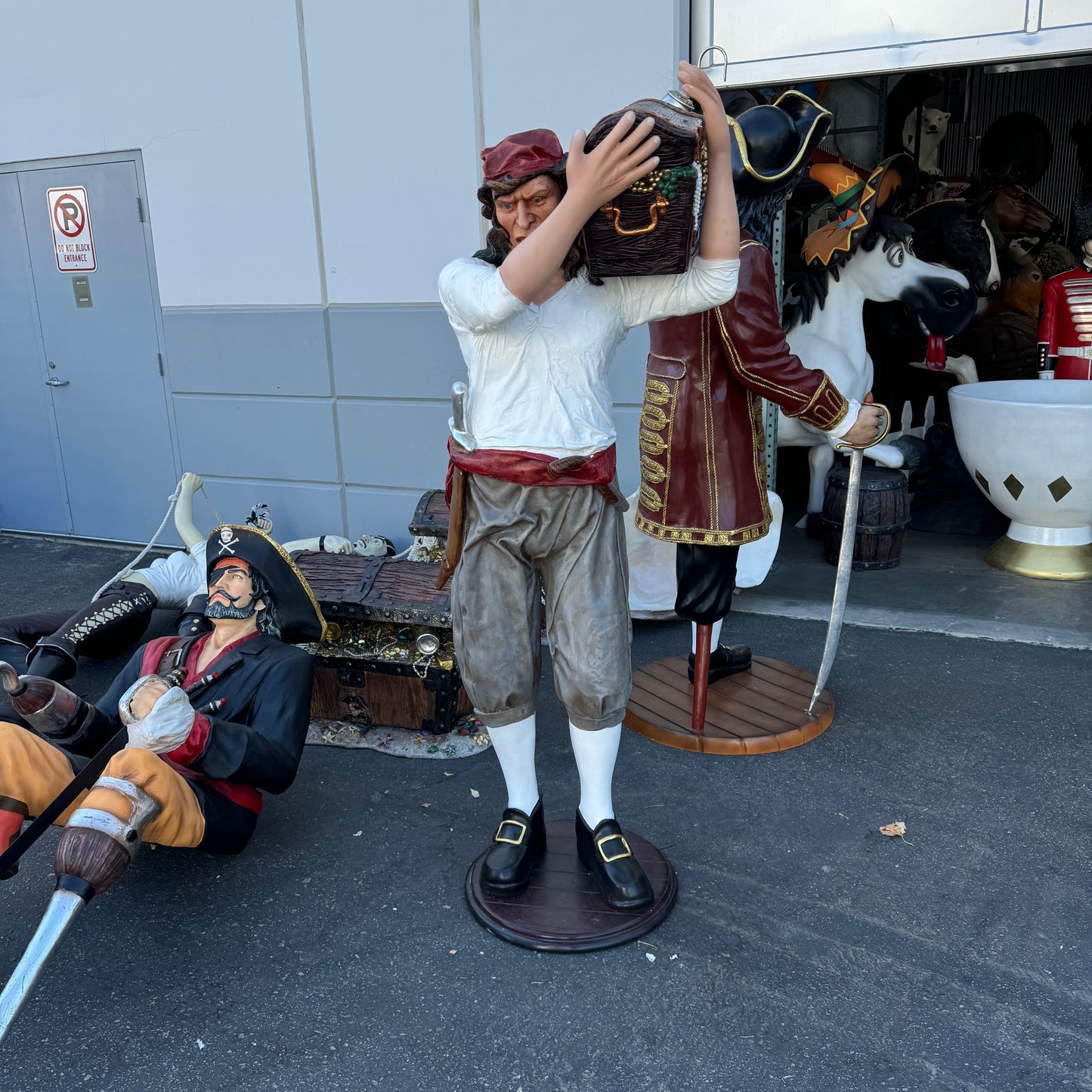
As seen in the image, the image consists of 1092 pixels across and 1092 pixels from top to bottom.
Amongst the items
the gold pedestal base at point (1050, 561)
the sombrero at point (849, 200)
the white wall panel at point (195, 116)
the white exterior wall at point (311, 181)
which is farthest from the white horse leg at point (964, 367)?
the white wall panel at point (195, 116)

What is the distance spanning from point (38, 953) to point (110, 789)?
1.08ft

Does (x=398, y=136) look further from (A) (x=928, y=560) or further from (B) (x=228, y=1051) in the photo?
(B) (x=228, y=1051)

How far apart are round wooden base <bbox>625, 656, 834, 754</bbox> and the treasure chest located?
169 centimetres

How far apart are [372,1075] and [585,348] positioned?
5.09ft

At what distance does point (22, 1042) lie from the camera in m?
2.08

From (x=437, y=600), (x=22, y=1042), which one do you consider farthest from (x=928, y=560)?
(x=22, y=1042)

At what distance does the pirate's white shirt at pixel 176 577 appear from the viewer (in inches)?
165

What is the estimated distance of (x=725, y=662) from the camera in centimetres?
361

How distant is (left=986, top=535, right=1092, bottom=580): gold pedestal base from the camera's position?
459 centimetres

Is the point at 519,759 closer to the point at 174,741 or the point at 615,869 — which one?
the point at 615,869

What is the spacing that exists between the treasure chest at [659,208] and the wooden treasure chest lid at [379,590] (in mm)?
1554

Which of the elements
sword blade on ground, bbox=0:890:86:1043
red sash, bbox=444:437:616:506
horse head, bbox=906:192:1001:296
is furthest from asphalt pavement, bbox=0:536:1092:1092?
horse head, bbox=906:192:1001:296

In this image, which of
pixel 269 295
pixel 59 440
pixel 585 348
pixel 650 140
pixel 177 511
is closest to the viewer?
pixel 650 140

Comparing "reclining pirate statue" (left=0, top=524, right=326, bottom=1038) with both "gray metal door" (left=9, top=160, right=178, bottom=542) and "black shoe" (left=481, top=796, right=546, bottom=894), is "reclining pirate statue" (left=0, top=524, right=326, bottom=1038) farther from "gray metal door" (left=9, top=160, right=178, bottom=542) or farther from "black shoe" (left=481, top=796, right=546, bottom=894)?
"gray metal door" (left=9, top=160, right=178, bottom=542)
